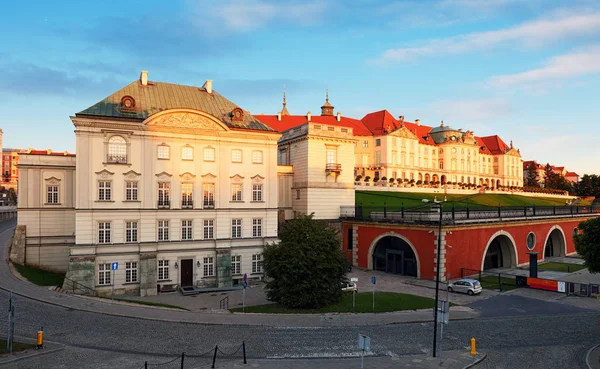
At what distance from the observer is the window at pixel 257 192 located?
4194 centimetres

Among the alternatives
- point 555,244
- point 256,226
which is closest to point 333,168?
point 256,226

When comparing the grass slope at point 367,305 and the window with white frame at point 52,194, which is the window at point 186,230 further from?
the window with white frame at point 52,194

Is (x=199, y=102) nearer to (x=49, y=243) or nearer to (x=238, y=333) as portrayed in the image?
(x=49, y=243)

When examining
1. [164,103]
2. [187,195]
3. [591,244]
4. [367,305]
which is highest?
[164,103]

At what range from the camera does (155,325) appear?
25.9 meters

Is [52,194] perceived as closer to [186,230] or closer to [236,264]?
[186,230]

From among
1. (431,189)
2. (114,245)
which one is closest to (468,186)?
(431,189)

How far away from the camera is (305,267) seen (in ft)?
100

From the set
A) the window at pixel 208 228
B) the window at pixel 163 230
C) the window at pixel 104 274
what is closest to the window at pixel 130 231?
the window at pixel 163 230

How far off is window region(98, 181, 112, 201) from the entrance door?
8573mm

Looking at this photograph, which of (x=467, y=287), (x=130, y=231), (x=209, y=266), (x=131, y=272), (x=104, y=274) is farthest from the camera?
(x=209, y=266)

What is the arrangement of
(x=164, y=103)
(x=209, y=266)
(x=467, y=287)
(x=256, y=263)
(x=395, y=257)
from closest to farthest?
(x=467, y=287), (x=209, y=266), (x=164, y=103), (x=256, y=263), (x=395, y=257)

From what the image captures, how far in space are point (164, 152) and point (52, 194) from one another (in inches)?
519

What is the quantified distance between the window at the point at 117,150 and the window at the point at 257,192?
1211 cm
